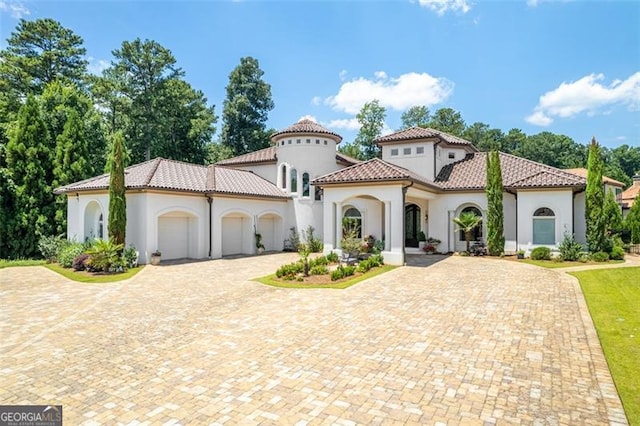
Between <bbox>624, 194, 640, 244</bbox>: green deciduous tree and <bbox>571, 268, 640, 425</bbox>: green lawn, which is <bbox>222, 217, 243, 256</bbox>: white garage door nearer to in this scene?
<bbox>571, 268, 640, 425</bbox>: green lawn

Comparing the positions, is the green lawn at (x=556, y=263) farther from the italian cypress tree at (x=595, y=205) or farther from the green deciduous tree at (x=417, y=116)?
the green deciduous tree at (x=417, y=116)

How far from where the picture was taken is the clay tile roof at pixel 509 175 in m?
20.7

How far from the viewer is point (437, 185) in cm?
2373

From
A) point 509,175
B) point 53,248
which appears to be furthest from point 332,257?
point 53,248

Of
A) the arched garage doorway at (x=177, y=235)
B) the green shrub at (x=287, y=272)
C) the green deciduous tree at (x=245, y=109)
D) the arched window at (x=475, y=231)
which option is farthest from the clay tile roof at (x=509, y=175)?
the green deciduous tree at (x=245, y=109)

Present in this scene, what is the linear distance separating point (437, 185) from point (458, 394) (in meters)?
19.5

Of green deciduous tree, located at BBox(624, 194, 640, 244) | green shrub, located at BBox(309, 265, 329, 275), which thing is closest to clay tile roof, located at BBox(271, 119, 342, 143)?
green shrub, located at BBox(309, 265, 329, 275)

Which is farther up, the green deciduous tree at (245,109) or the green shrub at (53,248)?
the green deciduous tree at (245,109)

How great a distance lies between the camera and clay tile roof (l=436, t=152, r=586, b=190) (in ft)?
67.8

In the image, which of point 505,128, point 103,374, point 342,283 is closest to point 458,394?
point 103,374

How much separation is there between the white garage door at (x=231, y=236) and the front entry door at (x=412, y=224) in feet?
36.7

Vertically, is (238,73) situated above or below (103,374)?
above

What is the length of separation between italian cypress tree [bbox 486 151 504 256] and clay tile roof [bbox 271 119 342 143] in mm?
10630

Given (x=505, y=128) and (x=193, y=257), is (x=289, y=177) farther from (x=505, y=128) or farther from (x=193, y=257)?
(x=505, y=128)
